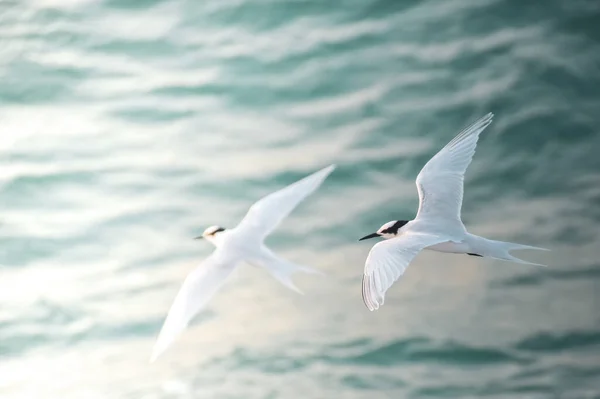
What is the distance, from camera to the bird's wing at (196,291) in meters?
2.80

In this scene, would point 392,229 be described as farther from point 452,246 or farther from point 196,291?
point 196,291

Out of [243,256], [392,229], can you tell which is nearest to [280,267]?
[243,256]

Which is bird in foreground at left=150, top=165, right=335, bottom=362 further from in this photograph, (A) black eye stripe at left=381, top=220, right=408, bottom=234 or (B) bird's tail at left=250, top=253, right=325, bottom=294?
(A) black eye stripe at left=381, top=220, right=408, bottom=234

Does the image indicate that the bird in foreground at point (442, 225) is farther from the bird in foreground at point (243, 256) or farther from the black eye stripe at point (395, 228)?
the bird in foreground at point (243, 256)

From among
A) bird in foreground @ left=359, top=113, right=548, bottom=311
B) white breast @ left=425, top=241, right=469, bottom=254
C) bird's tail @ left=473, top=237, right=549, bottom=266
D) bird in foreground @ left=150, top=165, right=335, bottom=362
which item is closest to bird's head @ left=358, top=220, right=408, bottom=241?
bird in foreground @ left=359, top=113, right=548, bottom=311

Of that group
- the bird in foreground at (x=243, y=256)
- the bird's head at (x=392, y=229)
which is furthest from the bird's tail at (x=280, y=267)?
the bird's head at (x=392, y=229)

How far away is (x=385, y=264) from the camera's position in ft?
9.26

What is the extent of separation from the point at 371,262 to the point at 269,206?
0.43 metres

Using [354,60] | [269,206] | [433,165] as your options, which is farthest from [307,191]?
[354,60]

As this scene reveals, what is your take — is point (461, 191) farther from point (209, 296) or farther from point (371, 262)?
point (209, 296)

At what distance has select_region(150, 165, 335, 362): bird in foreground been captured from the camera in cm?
286

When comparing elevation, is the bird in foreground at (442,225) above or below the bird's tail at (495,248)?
above

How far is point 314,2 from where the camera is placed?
13.8 feet

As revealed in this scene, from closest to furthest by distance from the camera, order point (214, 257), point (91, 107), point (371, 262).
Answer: point (371, 262) → point (214, 257) → point (91, 107)
